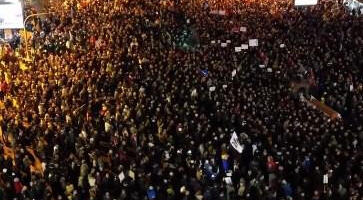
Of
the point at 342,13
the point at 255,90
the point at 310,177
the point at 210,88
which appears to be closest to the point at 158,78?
the point at 210,88

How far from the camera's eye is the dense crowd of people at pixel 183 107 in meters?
14.4

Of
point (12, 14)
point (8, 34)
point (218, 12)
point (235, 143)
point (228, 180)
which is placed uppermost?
point (12, 14)

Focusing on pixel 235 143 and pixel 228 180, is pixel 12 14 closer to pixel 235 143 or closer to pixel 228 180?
pixel 235 143

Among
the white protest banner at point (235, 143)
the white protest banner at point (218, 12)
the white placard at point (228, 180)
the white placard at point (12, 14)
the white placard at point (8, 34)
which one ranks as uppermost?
the white placard at point (12, 14)

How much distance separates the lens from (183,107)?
1759 centimetres

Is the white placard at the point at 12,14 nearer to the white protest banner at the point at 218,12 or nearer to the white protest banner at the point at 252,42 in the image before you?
the white protest banner at the point at 252,42

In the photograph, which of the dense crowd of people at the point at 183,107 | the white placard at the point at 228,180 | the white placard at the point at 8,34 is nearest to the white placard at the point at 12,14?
the dense crowd of people at the point at 183,107

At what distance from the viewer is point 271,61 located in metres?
21.5

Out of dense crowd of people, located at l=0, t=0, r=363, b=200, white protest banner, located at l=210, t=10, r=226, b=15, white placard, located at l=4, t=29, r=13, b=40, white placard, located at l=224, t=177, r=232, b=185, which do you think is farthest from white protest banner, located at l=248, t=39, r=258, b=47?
white placard, located at l=4, t=29, r=13, b=40

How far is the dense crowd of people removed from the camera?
1436 cm

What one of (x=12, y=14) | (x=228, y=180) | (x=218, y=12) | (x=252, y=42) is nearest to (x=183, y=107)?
(x=228, y=180)

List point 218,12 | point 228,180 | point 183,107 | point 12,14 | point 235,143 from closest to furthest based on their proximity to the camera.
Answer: point 228,180, point 235,143, point 183,107, point 12,14, point 218,12

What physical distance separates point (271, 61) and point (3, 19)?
9.04 m

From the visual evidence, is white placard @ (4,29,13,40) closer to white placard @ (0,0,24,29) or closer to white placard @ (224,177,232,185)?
Result: white placard @ (0,0,24,29)
